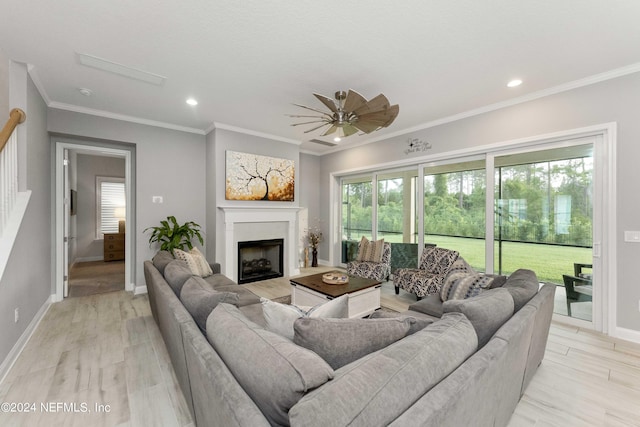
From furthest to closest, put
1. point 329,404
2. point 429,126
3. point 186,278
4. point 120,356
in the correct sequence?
point 429,126 → point 120,356 → point 186,278 → point 329,404

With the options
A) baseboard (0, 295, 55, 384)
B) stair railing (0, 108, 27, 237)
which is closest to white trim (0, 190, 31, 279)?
stair railing (0, 108, 27, 237)

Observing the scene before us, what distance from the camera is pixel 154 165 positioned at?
14.4ft

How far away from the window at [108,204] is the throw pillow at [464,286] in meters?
7.70

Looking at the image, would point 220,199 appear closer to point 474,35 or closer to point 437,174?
point 437,174

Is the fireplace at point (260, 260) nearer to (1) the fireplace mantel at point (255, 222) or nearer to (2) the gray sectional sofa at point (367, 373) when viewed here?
(1) the fireplace mantel at point (255, 222)

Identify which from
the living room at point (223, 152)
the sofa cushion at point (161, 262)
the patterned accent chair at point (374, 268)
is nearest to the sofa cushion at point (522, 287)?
the living room at point (223, 152)

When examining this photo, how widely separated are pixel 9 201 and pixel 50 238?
69.3 inches

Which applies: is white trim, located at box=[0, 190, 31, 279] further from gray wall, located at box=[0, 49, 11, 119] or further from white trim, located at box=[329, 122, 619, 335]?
white trim, located at box=[329, 122, 619, 335]

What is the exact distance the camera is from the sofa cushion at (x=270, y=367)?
824 mm

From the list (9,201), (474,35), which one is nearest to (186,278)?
(9,201)

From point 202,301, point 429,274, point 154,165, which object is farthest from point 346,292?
point 154,165

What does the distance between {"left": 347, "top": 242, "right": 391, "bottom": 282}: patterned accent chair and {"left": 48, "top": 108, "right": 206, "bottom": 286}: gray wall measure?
2977 millimetres

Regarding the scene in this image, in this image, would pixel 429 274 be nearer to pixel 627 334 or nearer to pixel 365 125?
pixel 627 334

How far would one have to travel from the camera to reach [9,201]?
7.97 ft
